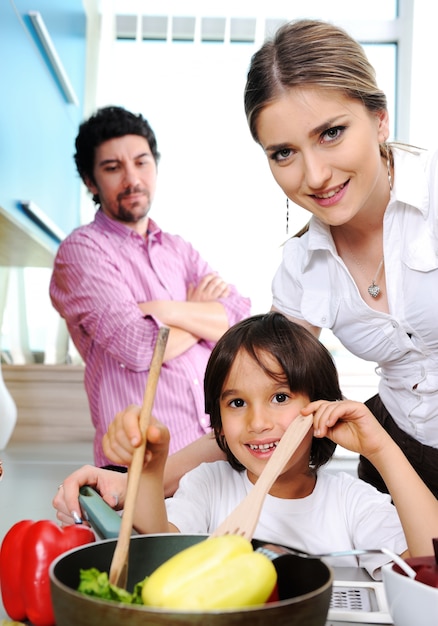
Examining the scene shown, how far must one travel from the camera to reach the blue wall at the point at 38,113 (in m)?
2.20

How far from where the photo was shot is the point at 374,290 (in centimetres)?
123

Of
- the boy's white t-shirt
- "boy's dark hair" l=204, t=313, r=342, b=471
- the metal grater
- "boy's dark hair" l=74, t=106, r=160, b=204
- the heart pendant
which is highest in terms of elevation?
"boy's dark hair" l=74, t=106, r=160, b=204

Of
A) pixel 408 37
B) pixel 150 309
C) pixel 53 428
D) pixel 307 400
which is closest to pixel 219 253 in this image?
pixel 53 428

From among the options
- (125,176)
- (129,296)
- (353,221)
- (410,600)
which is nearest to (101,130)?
(125,176)

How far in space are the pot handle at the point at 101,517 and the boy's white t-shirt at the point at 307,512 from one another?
29cm

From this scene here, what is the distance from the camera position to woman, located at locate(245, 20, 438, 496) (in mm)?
1051

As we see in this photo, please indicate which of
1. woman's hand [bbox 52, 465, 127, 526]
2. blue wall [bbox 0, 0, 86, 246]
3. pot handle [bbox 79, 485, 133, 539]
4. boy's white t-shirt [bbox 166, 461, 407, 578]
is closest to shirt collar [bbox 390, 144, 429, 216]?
boy's white t-shirt [bbox 166, 461, 407, 578]

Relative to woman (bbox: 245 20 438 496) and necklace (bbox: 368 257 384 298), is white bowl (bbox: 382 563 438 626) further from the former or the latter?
necklace (bbox: 368 257 384 298)

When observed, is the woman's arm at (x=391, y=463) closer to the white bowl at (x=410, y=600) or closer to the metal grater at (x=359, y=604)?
the metal grater at (x=359, y=604)

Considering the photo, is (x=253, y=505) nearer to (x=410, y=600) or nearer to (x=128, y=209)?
(x=410, y=600)

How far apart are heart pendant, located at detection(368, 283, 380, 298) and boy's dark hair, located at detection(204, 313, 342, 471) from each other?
0.19 metres

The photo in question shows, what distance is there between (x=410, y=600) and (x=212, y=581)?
0.45 feet

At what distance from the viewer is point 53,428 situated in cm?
311

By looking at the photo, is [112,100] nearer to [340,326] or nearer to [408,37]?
[408,37]
